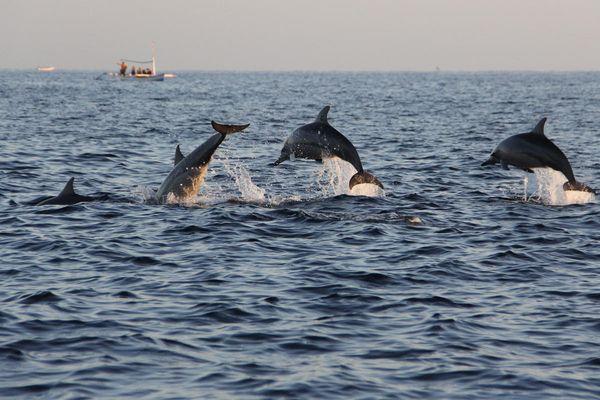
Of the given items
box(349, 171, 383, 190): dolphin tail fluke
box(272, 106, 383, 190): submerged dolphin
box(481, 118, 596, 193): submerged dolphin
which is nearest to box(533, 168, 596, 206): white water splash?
box(481, 118, 596, 193): submerged dolphin

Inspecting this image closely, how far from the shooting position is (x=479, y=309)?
493 inches

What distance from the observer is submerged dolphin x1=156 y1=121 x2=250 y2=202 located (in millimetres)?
19945

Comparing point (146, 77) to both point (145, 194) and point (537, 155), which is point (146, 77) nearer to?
point (145, 194)

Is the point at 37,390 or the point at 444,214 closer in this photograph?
the point at 37,390

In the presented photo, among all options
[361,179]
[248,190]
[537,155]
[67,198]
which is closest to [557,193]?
[537,155]

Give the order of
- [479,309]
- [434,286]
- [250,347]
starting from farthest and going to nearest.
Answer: [434,286] < [479,309] < [250,347]

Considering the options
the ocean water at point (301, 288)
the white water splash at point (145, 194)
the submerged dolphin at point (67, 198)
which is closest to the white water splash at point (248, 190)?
the ocean water at point (301, 288)

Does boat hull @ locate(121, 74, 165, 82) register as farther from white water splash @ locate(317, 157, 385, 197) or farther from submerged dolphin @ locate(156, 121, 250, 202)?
submerged dolphin @ locate(156, 121, 250, 202)

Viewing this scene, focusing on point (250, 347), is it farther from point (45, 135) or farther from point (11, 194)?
point (45, 135)

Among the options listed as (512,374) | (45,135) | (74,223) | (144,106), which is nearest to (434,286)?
(512,374)

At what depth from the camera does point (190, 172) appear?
2008 centimetres

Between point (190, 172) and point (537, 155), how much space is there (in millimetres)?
7410

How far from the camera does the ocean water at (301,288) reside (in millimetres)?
9961

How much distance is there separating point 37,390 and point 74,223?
360 inches
